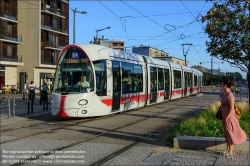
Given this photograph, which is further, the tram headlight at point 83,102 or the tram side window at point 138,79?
the tram side window at point 138,79

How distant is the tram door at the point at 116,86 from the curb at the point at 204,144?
22.6ft

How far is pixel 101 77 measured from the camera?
45.2 feet

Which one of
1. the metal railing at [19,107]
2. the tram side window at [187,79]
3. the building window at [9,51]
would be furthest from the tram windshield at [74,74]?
the building window at [9,51]

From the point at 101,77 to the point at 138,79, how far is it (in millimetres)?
4489

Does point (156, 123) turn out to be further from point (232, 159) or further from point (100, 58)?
point (232, 159)

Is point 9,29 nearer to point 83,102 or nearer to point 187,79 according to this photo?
point 187,79

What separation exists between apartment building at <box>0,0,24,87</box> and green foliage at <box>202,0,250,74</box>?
45.5 meters

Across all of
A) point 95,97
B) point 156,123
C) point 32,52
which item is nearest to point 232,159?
point 156,123

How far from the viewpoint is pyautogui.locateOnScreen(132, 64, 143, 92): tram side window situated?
686 inches

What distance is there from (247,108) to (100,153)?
8831mm

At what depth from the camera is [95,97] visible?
44.0ft

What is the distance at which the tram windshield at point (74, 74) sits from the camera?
13.2m

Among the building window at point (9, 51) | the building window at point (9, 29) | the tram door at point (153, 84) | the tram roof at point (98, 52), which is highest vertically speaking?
the building window at point (9, 29)

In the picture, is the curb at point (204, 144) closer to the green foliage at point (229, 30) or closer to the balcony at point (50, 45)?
the green foliage at point (229, 30)
